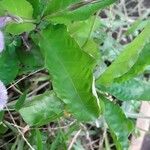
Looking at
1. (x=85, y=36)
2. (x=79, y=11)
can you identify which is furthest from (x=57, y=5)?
(x=85, y=36)

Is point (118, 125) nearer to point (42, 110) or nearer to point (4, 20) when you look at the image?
point (42, 110)

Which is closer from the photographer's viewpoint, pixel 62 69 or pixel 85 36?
pixel 62 69

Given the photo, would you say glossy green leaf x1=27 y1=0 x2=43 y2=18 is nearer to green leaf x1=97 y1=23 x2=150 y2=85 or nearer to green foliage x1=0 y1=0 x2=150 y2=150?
green foliage x1=0 y1=0 x2=150 y2=150

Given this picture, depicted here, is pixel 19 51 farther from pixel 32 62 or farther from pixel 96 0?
pixel 96 0

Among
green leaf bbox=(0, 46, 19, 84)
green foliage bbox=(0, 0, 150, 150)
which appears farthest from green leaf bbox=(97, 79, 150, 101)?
green leaf bbox=(0, 46, 19, 84)

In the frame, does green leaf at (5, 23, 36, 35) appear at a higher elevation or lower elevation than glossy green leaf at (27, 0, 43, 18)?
lower

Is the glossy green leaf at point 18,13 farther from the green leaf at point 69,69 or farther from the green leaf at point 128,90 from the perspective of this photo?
the green leaf at point 128,90

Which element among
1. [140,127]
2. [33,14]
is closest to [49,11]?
[33,14]

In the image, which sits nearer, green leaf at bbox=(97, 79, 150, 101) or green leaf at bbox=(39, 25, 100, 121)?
green leaf at bbox=(39, 25, 100, 121)
